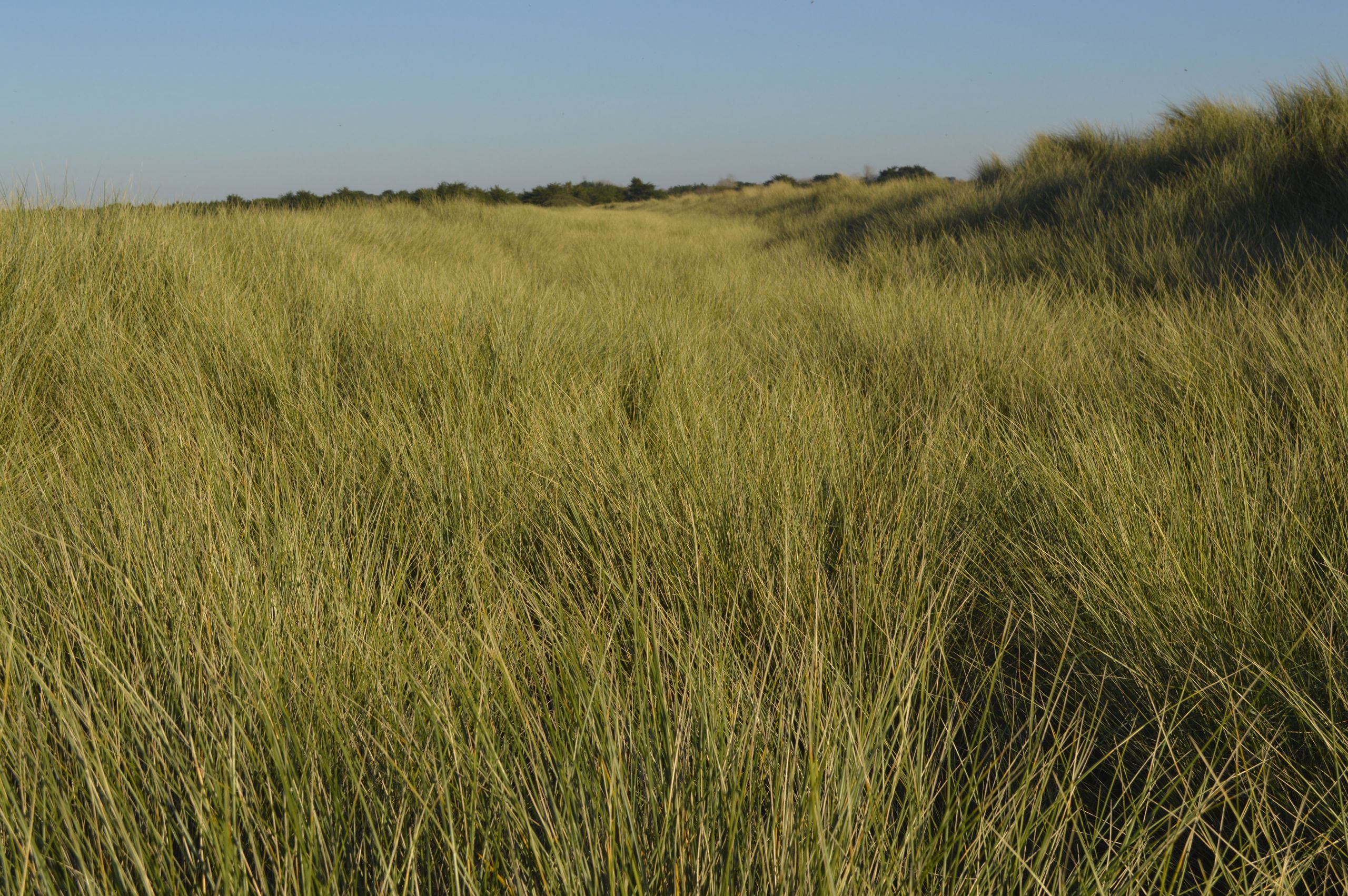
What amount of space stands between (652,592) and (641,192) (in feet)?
95.1

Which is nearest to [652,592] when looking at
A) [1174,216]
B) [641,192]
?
[1174,216]

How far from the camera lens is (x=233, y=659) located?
904 mm

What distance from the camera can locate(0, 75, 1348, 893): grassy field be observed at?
0.69m

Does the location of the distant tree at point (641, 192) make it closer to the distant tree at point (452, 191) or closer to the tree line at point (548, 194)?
the tree line at point (548, 194)

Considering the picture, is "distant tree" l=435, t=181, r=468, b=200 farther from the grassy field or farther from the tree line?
the grassy field

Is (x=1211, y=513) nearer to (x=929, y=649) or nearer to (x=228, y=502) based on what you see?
(x=929, y=649)

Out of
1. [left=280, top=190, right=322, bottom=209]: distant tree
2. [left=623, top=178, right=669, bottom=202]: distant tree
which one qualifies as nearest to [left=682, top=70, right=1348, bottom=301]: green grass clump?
[left=280, top=190, right=322, bottom=209]: distant tree

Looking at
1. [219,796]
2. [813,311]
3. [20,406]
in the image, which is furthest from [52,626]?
[813,311]

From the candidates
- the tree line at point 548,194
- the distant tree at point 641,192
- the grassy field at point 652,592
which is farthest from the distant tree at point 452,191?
the distant tree at point 641,192

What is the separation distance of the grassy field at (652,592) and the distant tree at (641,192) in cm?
2609

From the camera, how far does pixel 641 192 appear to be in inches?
1110

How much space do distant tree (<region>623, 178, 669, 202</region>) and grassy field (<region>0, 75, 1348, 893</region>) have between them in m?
26.1

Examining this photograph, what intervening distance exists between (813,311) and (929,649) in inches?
118

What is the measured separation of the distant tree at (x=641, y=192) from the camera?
1090 inches
